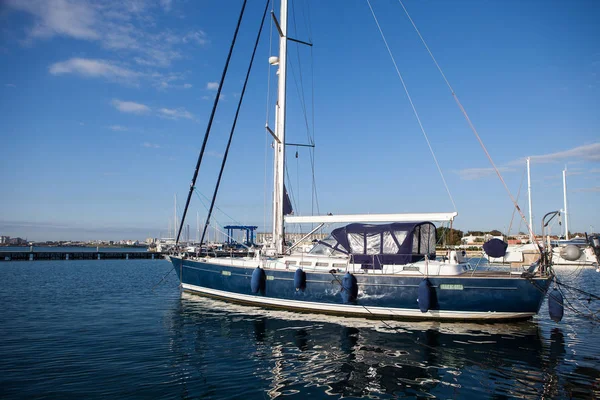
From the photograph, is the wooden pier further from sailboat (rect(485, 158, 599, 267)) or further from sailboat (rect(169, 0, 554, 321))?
sailboat (rect(485, 158, 599, 267))

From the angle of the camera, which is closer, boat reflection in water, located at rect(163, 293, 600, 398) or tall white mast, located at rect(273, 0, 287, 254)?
boat reflection in water, located at rect(163, 293, 600, 398)

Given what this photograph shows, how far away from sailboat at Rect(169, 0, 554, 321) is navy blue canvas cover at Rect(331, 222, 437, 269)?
0.13 feet

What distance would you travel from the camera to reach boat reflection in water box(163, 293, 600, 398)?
26.7 ft

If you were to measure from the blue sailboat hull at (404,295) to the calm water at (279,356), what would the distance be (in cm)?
53

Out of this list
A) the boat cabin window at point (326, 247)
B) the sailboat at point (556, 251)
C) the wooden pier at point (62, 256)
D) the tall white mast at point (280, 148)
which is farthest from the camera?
the wooden pier at point (62, 256)

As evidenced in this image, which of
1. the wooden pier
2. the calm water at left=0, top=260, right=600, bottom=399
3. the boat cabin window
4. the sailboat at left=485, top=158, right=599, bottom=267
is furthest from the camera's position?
the wooden pier

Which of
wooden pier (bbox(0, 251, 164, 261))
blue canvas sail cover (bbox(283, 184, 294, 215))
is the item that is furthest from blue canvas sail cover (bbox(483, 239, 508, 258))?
wooden pier (bbox(0, 251, 164, 261))

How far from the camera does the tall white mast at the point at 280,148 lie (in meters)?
18.8

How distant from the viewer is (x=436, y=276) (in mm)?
14266

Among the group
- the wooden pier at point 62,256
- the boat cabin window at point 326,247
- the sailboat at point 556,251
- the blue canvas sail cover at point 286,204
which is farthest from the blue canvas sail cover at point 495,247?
the wooden pier at point 62,256

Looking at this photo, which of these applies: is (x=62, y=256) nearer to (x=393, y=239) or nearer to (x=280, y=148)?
(x=280, y=148)

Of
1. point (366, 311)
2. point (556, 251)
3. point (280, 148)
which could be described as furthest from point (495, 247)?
point (556, 251)

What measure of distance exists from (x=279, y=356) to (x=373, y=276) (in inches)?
230

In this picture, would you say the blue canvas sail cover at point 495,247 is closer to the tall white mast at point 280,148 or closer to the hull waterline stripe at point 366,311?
the hull waterline stripe at point 366,311
